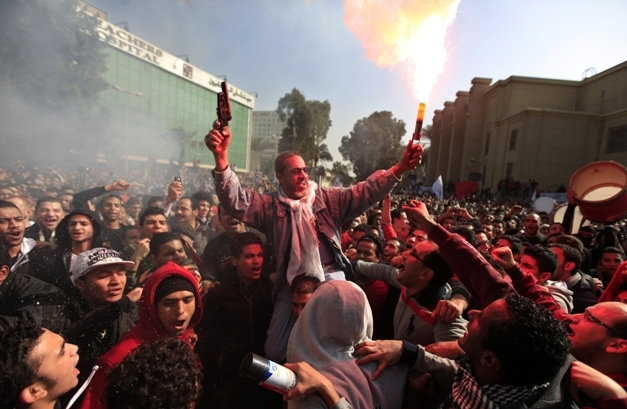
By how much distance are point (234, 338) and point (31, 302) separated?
1.50 m

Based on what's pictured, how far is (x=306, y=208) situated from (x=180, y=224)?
9.29 ft

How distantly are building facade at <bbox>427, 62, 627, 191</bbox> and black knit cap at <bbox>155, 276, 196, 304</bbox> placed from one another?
26.1 metres

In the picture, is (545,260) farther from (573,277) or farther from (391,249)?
(391,249)

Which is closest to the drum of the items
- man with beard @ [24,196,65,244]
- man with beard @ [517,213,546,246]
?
man with beard @ [517,213,546,246]

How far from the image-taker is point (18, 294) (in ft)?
8.39

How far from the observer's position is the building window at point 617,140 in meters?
20.6

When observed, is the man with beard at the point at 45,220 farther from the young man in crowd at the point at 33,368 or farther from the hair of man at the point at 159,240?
the young man in crowd at the point at 33,368

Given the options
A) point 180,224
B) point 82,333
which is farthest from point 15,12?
point 82,333

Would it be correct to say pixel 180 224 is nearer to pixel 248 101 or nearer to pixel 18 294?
pixel 18 294

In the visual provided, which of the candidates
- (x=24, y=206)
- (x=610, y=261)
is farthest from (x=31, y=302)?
(x=610, y=261)

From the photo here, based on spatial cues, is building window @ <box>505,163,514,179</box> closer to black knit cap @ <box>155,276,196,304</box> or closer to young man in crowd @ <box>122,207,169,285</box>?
young man in crowd @ <box>122,207,169,285</box>

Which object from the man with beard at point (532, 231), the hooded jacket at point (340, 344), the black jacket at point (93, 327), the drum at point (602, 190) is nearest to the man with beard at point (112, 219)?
the black jacket at point (93, 327)

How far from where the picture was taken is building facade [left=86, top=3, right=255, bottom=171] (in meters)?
23.3

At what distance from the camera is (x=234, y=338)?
253 centimetres
